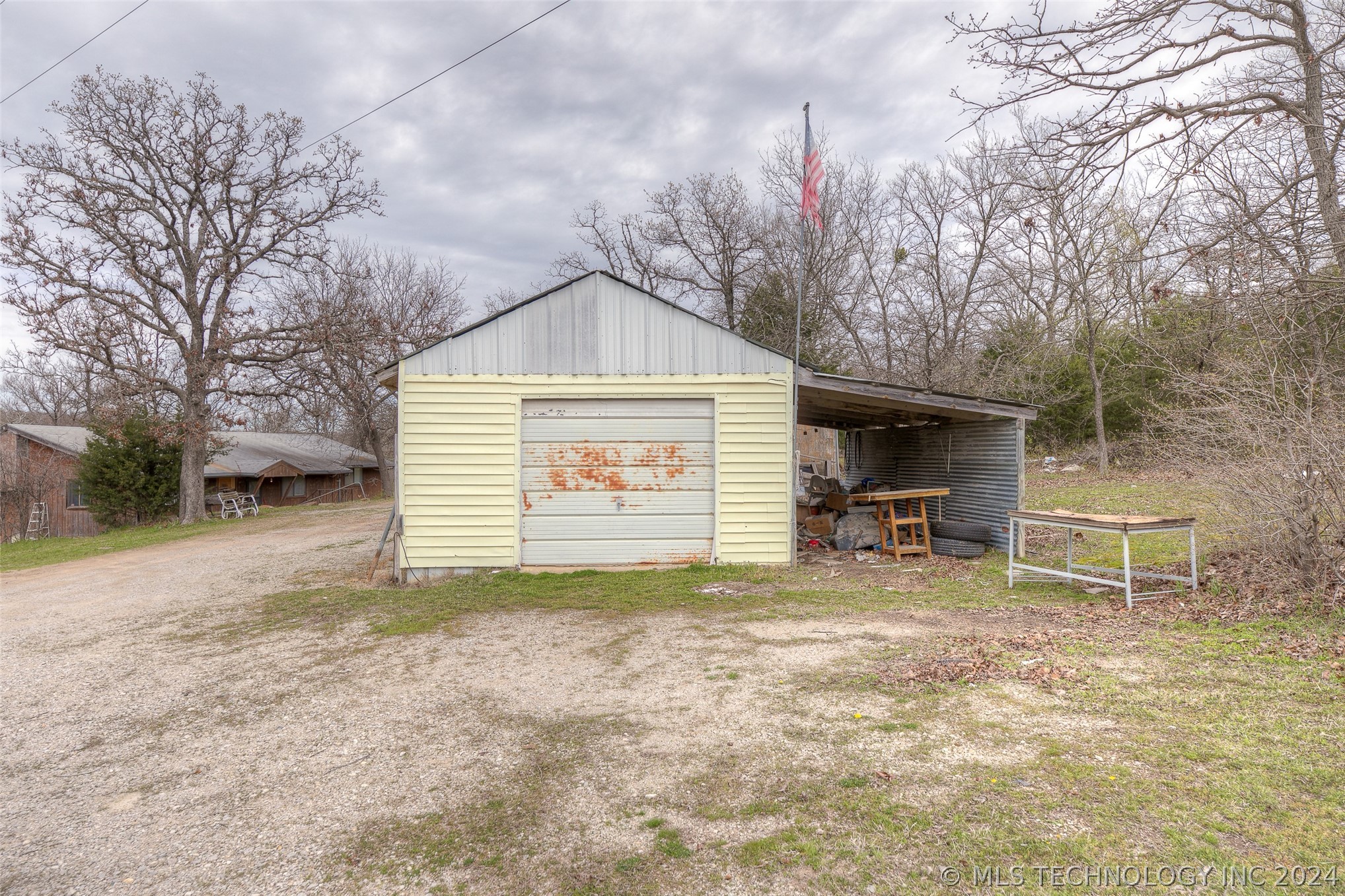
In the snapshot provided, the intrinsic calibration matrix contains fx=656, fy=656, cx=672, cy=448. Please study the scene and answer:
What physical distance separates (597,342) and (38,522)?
1082 inches

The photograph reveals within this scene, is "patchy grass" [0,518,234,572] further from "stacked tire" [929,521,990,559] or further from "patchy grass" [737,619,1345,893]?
"stacked tire" [929,521,990,559]

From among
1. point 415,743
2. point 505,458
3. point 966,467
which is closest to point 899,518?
point 966,467

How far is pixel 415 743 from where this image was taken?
402 centimetres

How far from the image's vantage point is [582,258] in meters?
29.6

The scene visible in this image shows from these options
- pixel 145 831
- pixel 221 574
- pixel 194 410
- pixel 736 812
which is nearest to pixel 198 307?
pixel 194 410

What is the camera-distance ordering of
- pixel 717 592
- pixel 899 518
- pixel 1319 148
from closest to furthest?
1. pixel 1319 148
2. pixel 717 592
3. pixel 899 518

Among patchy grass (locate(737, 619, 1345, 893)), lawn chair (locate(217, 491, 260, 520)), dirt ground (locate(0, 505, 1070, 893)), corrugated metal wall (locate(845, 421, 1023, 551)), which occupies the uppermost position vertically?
corrugated metal wall (locate(845, 421, 1023, 551))

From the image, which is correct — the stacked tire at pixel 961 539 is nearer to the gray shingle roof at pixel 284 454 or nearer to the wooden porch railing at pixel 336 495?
the gray shingle roof at pixel 284 454

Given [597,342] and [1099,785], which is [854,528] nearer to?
[597,342]

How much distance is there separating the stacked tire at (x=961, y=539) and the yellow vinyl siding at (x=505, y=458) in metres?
2.97

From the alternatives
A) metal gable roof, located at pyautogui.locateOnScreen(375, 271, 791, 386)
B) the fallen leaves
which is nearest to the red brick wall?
metal gable roof, located at pyautogui.locateOnScreen(375, 271, 791, 386)

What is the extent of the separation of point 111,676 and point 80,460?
68.2 ft

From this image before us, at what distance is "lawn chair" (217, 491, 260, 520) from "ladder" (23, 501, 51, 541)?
5.62m

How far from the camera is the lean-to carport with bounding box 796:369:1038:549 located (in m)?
9.32
